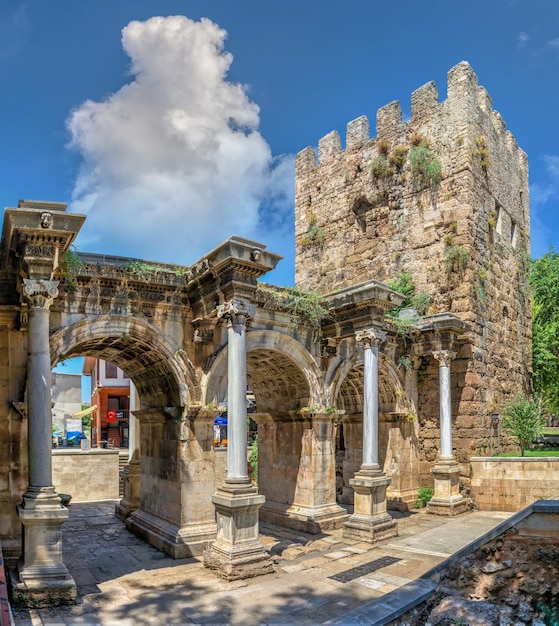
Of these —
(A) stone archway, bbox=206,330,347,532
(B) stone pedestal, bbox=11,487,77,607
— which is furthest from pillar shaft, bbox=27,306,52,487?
(A) stone archway, bbox=206,330,347,532

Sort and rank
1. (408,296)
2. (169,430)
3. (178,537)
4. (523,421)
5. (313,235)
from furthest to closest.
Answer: (313,235) < (408,296) < (523,421) < (169,430) < (178,537)

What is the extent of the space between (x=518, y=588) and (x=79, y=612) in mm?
5446

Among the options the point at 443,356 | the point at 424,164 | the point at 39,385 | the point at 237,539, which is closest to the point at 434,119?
the point at 424,164

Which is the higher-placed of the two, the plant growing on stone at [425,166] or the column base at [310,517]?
the plant growing on stone at [425,166]

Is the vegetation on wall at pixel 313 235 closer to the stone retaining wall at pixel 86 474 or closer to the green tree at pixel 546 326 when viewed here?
the green tree at pixel 546 326

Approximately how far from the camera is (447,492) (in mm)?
14539

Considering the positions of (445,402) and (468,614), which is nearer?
(468,614)

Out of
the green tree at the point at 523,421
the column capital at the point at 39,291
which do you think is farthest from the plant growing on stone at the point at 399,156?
the column capital at the point at 39,291

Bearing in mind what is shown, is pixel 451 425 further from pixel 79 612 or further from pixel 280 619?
pixel 79 612

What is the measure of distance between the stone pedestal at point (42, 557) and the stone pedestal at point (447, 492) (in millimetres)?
9592

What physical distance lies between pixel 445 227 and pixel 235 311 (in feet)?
28.9

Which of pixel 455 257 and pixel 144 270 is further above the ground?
pixel 455 257

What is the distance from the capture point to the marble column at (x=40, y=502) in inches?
302

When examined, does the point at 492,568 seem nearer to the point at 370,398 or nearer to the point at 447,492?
the point at 370,398
